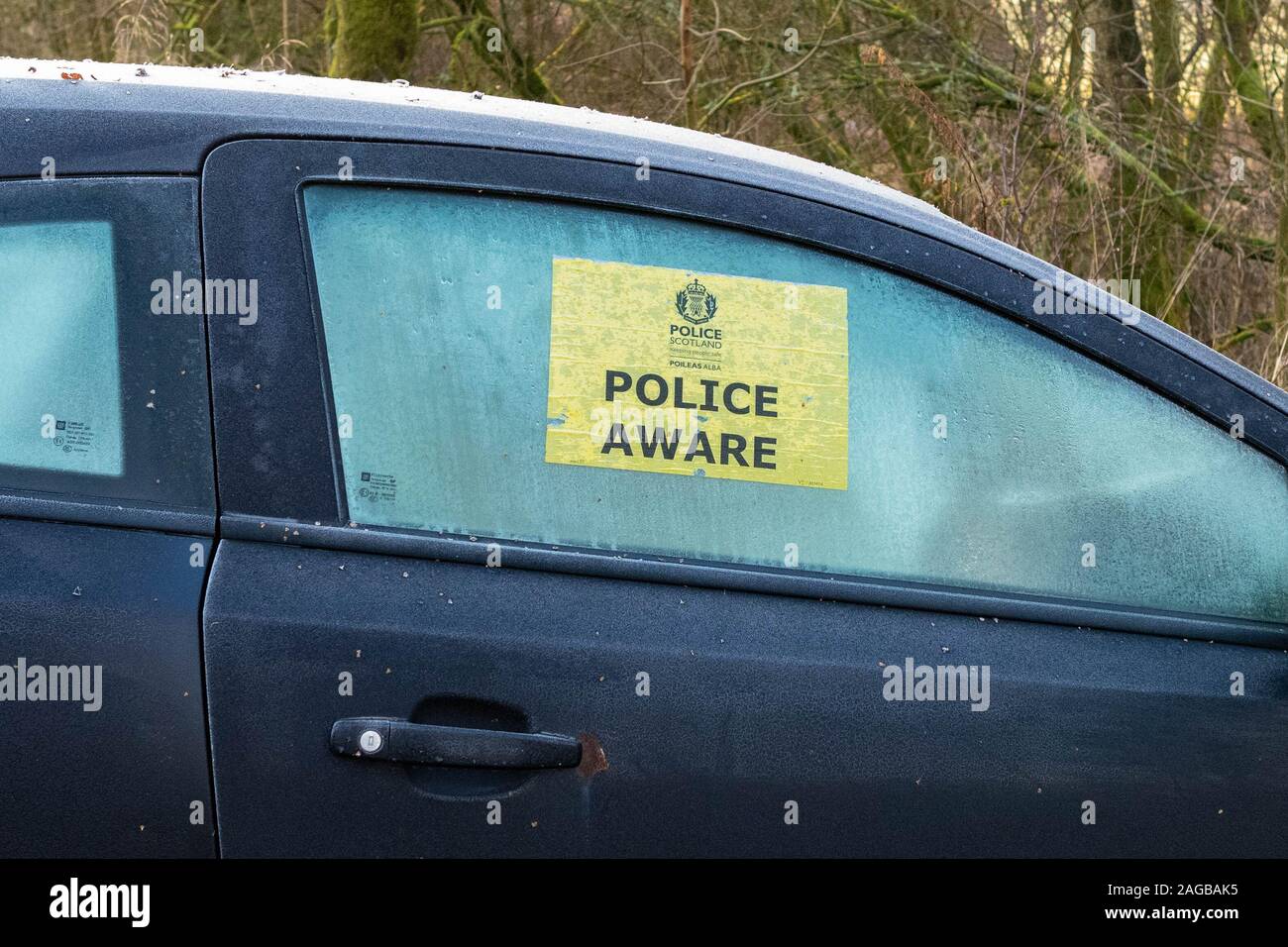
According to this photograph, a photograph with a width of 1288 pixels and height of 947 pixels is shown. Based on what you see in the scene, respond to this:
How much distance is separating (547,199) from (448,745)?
789mm

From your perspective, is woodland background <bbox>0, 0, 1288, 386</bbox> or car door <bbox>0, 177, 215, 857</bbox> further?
woodland background <bbox>0, 0, 1288, 386</bbox>

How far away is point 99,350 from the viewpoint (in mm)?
1814

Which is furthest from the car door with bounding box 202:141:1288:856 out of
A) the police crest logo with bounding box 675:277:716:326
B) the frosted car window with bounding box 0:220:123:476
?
the frosted car window with bounding box 0:220:123:476

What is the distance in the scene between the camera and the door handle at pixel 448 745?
68.2 inches

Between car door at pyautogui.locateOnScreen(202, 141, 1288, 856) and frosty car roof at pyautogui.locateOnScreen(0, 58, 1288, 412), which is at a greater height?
frosty car roof at pyautogui.locateOnScreen(0, 58, 1288, 412)

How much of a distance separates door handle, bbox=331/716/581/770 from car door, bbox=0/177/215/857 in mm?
199

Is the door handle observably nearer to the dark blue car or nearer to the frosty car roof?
the dark blue car

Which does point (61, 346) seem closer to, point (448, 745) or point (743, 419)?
point (448, 745)

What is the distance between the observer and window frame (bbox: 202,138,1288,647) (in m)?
1.82

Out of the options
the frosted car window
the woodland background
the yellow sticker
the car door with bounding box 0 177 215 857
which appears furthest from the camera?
the woodland background

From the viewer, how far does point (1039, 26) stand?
7.63m
